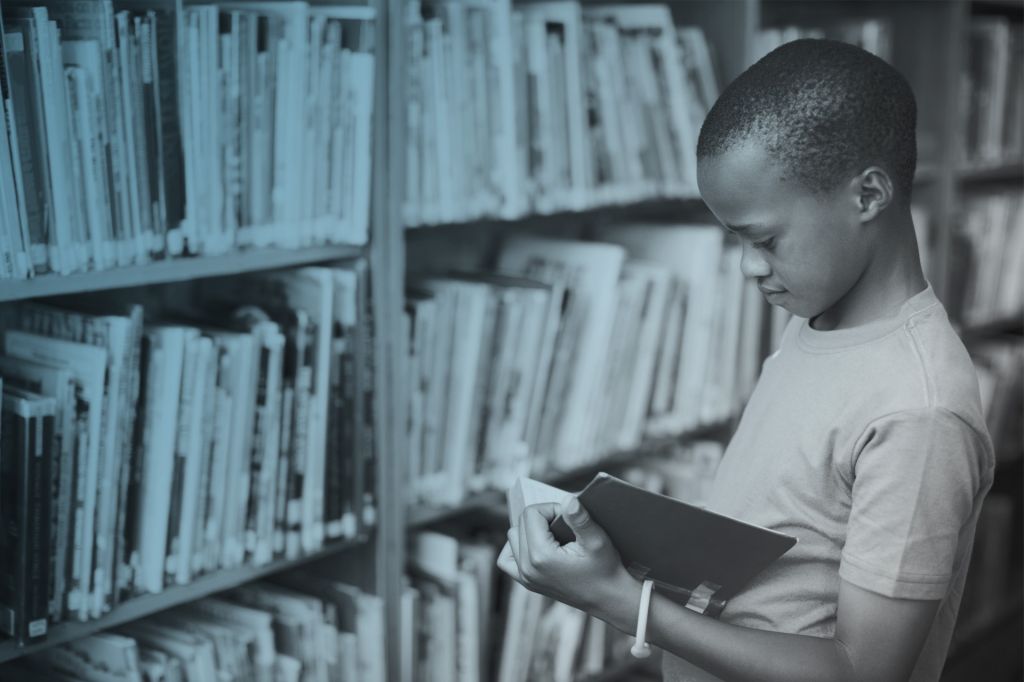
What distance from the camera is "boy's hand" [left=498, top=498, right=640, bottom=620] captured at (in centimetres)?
104

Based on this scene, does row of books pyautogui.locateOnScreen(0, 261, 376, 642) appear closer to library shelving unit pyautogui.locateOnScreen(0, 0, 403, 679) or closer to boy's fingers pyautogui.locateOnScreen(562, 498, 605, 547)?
library shelving unit pyautogui.locateOnScreen(0, 0, 403, 679)

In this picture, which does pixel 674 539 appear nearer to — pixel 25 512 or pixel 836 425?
pixel 836 425

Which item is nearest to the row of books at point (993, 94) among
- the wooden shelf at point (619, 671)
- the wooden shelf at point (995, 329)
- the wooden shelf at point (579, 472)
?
the wooden shelf at point (995, 329)

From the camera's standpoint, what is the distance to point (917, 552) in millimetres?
922

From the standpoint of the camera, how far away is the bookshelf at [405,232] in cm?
134

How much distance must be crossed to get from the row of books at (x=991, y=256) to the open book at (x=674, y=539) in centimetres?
186

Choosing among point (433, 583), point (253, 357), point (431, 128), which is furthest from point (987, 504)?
point (253, 357)

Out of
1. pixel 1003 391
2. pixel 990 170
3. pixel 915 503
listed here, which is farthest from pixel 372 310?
pixel 1003 391

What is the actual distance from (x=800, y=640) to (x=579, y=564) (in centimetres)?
22

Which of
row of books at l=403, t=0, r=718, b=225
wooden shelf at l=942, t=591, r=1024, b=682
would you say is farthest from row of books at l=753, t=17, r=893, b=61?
wooden shelf at l=942, t=591, r=1024, b=682

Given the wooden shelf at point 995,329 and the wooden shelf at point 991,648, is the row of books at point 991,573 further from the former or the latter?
the wooden shelf at point 995,329

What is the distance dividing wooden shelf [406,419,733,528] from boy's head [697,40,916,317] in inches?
31.4

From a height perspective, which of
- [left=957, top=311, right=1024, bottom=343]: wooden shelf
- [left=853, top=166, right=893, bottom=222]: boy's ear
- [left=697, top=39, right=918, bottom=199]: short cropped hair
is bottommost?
[left=957, top=311, right=1024, bottom=343]: wooden shelf

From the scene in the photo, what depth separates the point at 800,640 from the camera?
3.29ft
